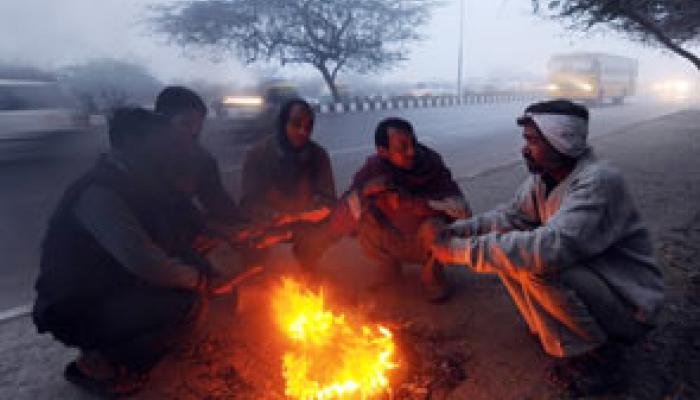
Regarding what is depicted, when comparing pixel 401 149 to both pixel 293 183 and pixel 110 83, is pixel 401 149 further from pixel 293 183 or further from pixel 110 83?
pixel 110 83

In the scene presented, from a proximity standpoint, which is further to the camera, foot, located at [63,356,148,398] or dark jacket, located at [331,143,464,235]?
dark jacket, located at [331,143,464,235]

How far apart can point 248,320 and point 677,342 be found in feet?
9.28

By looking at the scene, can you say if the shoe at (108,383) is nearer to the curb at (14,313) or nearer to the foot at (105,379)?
the foot at (105,379)

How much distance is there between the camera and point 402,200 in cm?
389

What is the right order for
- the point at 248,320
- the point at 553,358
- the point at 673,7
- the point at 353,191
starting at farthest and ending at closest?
the point at 673,7
the point at 353,191
the point at 248,320
the point at 553,358

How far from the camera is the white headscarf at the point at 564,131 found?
2650 millimetres

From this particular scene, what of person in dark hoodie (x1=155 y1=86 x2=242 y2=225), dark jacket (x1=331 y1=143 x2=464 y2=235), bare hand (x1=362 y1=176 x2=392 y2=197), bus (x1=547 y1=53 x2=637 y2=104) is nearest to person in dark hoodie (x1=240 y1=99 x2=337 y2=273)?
person in dark hoodie (x1=155 y1=86 x2=242 y2=225)

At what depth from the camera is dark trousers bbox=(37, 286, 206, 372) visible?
2.73 metres

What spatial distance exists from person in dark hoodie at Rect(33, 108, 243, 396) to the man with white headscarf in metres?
1.75

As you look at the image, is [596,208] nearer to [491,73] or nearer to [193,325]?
[193,325]

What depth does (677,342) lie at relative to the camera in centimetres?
316

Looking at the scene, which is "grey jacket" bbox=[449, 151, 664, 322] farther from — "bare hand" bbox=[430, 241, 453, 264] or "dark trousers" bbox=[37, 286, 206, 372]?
"dark trousers" bbox=[37, 286, 206, 372]

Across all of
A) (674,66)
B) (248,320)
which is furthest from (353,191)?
(674,66)

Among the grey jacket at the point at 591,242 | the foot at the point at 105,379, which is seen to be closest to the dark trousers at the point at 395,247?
the grey jacket at the point at 591,242
